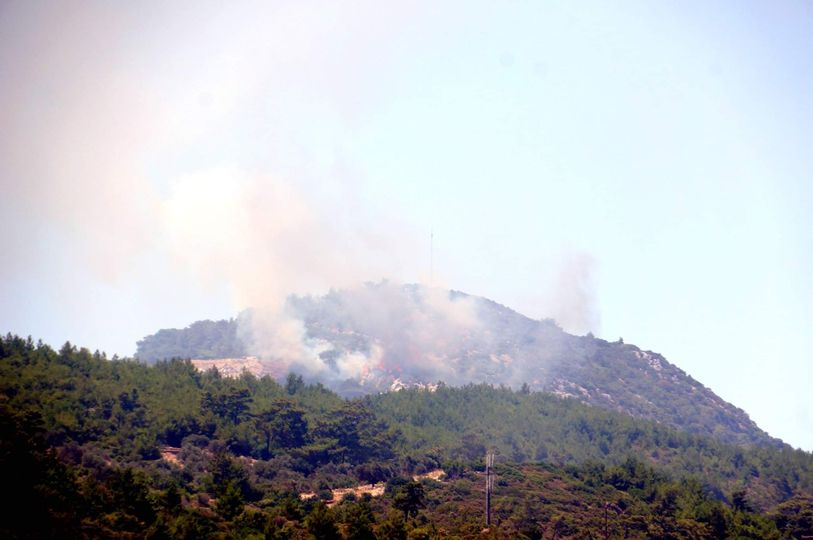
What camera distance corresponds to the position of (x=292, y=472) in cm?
13400

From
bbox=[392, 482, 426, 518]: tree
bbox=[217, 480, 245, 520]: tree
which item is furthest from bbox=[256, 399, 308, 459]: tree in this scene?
Result: bbox=[217, 480, 245, 520]: tree

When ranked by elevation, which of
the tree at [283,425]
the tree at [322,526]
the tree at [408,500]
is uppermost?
the tree at [283,425]

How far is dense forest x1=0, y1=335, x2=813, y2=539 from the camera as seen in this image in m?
78.9

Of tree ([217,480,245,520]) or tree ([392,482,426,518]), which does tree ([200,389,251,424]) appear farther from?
tree ([217,480,245,520])

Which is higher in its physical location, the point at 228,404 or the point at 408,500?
the point at 228,404

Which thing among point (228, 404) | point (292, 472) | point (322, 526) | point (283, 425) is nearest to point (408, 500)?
point (322, 526)

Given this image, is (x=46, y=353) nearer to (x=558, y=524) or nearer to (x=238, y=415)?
(x=238, y=415)

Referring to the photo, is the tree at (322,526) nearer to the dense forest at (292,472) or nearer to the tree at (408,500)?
the dense forest at (292,472)

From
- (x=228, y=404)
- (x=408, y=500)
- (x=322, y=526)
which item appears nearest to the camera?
(x=322, y=526)

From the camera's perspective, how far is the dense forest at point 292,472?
259ft

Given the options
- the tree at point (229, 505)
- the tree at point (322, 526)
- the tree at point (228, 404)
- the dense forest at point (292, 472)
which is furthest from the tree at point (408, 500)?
the tree at point (228, 404)

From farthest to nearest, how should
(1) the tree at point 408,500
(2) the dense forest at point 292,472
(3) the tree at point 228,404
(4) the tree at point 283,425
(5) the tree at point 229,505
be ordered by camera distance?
(3) the tree at point 228,404
(4) the tree at point 283,425
(1) the tree at point 408,500
(5) the tree at point 229,505
(2) the dense forest at point 292,472

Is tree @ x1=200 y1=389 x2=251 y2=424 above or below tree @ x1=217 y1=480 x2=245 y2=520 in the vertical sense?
above

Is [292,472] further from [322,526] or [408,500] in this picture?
[322,526]
